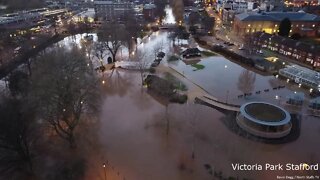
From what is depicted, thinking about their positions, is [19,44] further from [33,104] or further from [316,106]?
[316,106]

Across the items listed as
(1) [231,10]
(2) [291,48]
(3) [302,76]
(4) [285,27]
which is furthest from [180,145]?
(1) [231,10]

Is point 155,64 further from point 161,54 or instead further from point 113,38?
point 113,38

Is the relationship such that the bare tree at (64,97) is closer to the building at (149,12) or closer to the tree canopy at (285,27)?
the tree canopy at (285,27)

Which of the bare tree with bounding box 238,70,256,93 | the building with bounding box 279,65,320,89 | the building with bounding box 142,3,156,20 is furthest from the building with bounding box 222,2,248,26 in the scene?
the building with bounding box 279,65,320,89

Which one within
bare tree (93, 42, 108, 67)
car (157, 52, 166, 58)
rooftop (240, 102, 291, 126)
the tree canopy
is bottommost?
rooftop (240, 102, 291, 126)

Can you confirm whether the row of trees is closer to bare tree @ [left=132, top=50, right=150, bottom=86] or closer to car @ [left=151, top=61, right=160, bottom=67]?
bare tree @ [left=132, top=50, right=150, bottom=86]

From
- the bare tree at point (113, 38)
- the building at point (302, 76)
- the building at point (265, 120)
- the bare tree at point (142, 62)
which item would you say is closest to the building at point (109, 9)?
the bare tree at point (113, 38)
